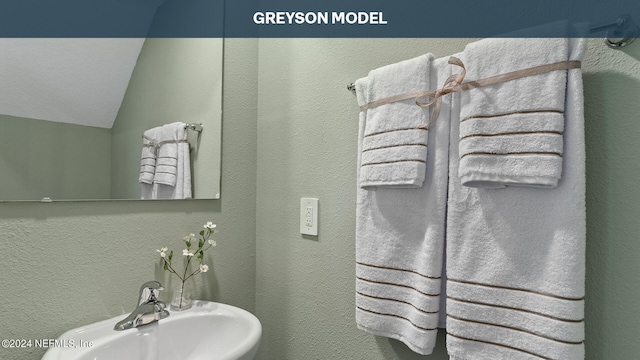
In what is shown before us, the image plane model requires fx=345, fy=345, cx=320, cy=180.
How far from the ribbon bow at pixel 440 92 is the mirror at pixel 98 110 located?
2.49ft

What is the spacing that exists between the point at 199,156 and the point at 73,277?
508 mm

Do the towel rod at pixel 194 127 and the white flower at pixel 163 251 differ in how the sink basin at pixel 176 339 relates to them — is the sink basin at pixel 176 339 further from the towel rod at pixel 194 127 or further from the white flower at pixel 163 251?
the towel rod at pixel 194 127

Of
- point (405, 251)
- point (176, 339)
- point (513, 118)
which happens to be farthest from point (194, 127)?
point (513, 118)

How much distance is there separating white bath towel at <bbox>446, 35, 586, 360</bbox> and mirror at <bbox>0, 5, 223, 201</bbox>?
0.86 meters

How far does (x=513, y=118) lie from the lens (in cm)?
A: 66

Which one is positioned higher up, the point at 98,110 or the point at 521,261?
the point at 98,110

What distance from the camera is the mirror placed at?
34.6 inches

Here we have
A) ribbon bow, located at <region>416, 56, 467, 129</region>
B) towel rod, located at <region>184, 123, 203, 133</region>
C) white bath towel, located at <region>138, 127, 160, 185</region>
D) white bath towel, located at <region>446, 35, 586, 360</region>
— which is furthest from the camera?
towel rod, located at <region>184, 123, 203, 133</region>

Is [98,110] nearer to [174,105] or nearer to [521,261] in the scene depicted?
[174,105]

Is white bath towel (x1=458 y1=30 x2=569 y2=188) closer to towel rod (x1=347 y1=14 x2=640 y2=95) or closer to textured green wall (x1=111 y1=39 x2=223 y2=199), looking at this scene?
towel rod (x1=347 y1=14 x2=640 y2=95)

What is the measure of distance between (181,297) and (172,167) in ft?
1.37

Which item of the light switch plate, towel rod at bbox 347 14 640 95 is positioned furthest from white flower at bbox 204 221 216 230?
towel rod at bbox 347 14 640 95
